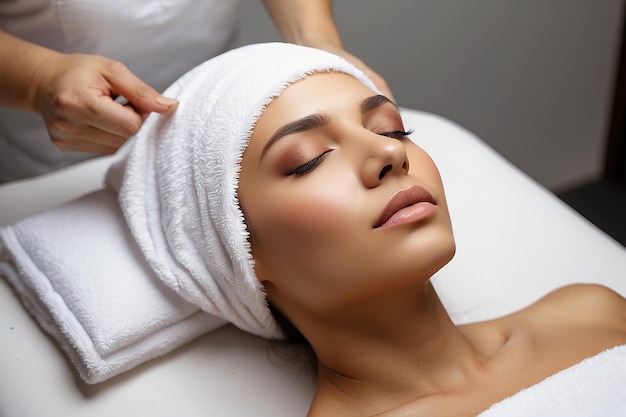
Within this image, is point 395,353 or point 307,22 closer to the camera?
point 395,353

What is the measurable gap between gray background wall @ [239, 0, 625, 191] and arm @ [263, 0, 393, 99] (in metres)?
0.38

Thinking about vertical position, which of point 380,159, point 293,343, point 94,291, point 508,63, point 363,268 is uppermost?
point 380,159

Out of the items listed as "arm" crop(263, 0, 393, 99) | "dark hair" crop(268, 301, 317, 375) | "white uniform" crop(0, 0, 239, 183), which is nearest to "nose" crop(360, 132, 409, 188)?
"dark hair" crop(268, 301, 317, 375)

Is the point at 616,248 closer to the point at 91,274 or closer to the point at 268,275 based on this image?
the point at 268,275

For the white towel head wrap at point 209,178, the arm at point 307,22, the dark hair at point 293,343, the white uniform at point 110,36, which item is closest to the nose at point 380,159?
the white towel head wrap at point 209,178

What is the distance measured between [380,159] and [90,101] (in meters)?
0.42

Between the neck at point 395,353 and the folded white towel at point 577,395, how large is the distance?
4.8 inches

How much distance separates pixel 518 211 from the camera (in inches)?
56.7

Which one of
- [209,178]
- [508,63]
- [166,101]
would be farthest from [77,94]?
[508,63]

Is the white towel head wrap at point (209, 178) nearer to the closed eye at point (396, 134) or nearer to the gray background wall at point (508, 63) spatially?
the closed eye at point (396, 134)

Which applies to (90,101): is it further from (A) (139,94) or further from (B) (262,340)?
(B) (262,340)

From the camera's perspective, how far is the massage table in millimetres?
1152

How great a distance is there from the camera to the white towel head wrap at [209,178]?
1.08 m

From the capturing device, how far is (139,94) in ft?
3.84
